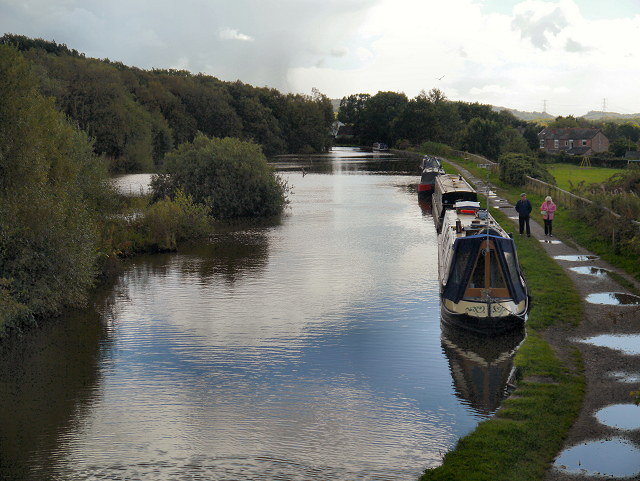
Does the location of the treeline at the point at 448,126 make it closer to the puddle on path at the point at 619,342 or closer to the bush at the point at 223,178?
the bush at the point at 223,178

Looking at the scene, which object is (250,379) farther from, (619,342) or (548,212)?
(548,212)

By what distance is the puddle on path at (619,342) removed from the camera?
12.4m

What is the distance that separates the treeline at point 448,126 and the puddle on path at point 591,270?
44.8 m

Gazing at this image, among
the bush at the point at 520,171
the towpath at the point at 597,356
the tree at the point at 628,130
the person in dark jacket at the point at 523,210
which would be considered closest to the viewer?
the towpath at the point at 597,356

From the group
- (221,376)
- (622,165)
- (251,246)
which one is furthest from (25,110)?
(622,165)

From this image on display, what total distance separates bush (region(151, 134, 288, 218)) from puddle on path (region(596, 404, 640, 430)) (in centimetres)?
2738

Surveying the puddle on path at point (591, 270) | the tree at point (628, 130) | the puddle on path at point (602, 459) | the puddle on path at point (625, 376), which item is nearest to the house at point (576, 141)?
the tree at point (628, 130)

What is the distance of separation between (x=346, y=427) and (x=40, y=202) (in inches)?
445

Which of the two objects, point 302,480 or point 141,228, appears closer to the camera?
point 302,480

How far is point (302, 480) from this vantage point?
877 centimetres

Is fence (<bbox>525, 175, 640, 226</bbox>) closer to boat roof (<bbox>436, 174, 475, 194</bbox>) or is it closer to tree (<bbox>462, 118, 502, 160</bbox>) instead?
boat roof (<bbox>436, 174, 475, 194</bbox>)

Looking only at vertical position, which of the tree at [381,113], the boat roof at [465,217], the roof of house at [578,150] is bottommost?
the boat roof at [465,217]

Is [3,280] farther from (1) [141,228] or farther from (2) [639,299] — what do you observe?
(2) [639,299]

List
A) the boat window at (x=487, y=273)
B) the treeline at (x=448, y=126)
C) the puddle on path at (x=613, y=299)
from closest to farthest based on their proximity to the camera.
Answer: the boat window at (x=487, y=273) < the puddle on path at (x=613, y=299) < the treeline at (x=448, y=126)
